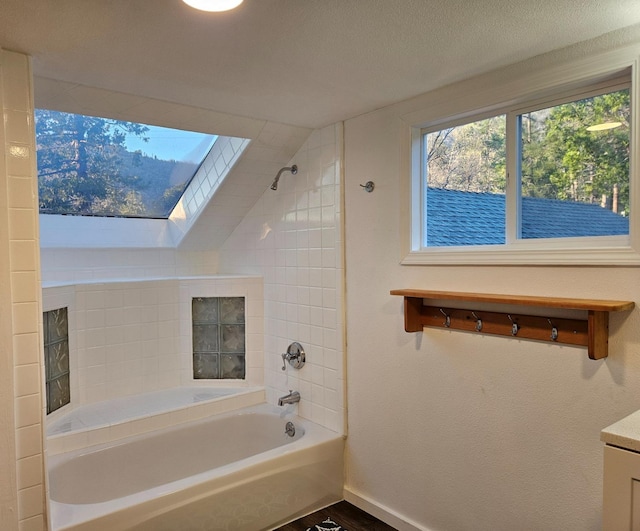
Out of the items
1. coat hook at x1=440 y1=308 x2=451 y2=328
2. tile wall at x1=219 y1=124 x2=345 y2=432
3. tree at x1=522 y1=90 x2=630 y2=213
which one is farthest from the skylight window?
tree at x1=522 y1=90 x2=630 y2=213

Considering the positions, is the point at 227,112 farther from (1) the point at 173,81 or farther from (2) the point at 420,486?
(2) the point at 420,486

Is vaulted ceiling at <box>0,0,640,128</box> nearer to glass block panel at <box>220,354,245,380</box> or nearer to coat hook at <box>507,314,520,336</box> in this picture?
coat hook at <box>507,314,520,336</box>

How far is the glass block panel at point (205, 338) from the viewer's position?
12.0 ft

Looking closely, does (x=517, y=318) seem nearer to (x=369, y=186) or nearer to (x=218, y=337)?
(x=369, y=186)

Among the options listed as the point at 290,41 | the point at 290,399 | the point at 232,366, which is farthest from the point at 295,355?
the point at 290,41

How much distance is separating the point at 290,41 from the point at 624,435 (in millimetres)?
1593

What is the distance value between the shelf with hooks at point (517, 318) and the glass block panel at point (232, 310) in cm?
155

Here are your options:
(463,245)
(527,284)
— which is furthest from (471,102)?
(527,284)

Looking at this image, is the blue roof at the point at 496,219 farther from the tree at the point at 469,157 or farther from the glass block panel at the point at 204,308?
the glass block panel at the point at 204,308

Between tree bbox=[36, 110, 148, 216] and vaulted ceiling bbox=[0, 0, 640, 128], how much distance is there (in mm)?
827

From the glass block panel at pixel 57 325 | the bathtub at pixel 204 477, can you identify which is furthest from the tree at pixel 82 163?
the bathtub at pixel 204 477

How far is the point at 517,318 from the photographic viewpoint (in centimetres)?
209

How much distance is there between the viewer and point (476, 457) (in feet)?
7.47

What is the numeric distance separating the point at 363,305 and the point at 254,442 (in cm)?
127
